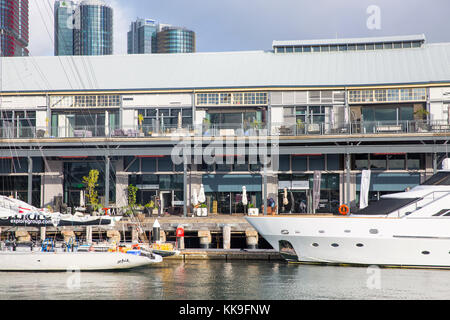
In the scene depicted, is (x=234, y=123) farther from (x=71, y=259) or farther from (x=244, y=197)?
(x=71, y=259)

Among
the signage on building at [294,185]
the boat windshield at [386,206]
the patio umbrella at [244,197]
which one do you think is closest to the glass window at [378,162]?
the signage on building at [294,185]

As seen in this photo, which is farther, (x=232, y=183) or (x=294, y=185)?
(x=232, y=183)

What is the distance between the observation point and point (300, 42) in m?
46.6

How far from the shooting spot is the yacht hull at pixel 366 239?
26.3 m

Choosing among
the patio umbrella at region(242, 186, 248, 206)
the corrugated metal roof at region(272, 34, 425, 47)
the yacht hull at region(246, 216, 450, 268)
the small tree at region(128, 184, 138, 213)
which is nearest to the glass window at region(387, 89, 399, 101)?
the corrugated metal roof at region(272, 34, 425, 47)

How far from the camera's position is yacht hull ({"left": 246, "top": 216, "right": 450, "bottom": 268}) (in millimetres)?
26328

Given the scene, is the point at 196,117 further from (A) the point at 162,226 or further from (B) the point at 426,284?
(B) the point at 426,284

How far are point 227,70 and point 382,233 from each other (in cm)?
2171

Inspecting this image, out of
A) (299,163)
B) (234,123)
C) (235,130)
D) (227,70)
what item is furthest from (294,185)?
(227,70)

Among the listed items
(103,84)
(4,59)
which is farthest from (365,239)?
(4,59)

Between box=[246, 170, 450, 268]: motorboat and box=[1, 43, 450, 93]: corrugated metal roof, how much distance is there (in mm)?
15518

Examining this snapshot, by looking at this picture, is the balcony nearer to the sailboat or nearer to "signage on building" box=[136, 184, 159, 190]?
"signage on building" box=[136, 184, 159, 190]

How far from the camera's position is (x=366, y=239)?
88.4 feet
